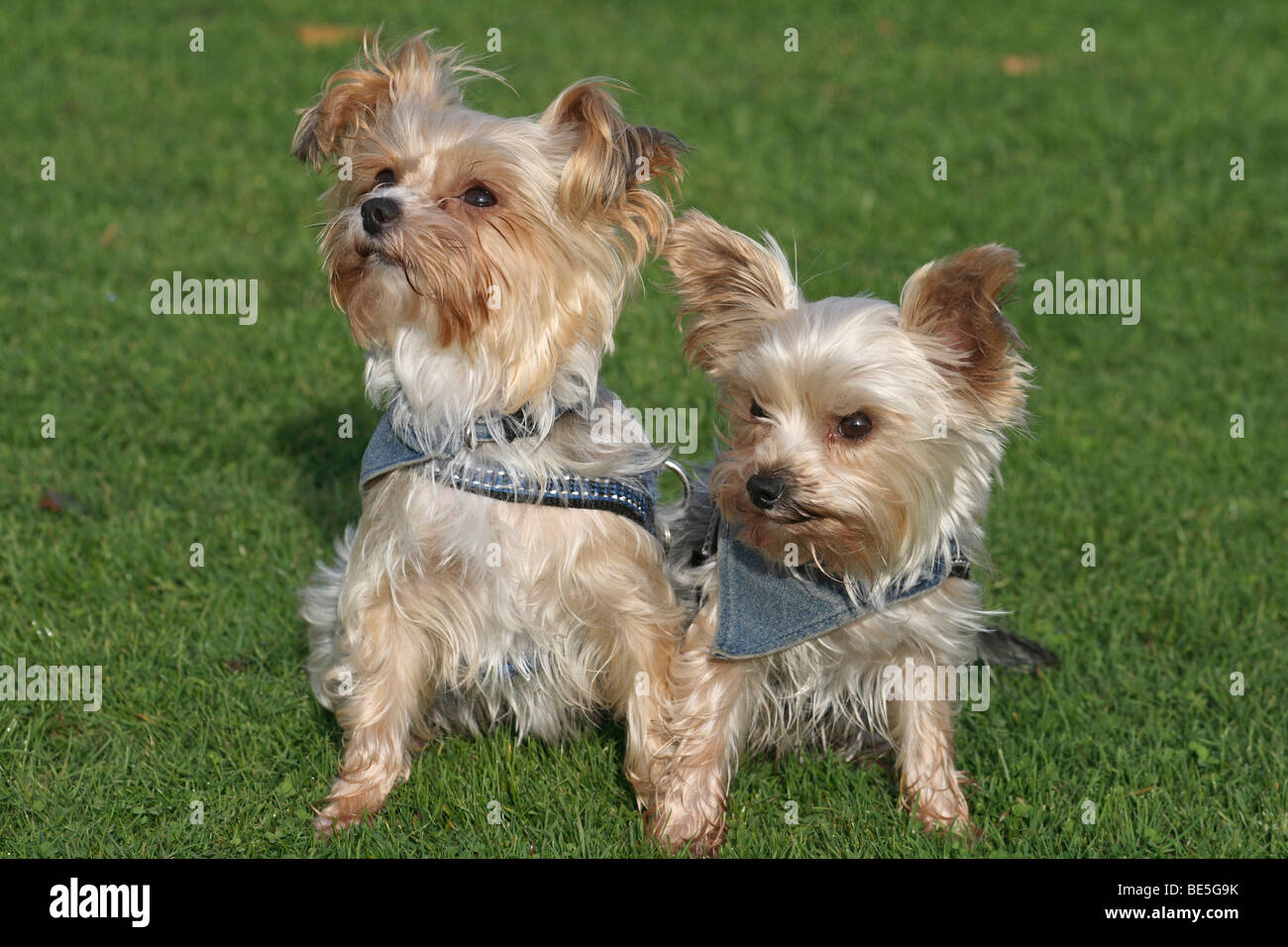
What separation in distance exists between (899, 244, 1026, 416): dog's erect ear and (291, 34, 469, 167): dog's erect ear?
5.85 feet

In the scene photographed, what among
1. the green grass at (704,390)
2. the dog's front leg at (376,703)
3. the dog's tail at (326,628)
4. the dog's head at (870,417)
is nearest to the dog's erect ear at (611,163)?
the dog's head at (870,417)

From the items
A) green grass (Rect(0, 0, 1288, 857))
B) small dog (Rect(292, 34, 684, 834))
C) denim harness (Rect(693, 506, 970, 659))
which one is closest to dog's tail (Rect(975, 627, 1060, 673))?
green grass (Rect(0, 0, 1288, 857))

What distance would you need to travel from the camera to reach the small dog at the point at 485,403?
4.50 metres

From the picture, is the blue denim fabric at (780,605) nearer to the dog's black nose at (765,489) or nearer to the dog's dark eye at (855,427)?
the dog's black nose at (765,489)

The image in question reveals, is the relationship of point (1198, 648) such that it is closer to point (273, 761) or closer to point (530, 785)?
point (530, 785)

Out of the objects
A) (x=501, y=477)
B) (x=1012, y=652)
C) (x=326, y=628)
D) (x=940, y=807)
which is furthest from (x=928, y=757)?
(x=326, y=628)

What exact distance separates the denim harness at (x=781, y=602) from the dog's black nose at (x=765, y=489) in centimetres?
38

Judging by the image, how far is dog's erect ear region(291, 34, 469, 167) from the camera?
482 cm

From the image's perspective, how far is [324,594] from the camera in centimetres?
Result: 546

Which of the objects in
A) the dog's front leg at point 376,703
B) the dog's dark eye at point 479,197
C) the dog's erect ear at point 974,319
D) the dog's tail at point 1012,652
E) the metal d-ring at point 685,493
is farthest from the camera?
the dog's tail at point 1012,652

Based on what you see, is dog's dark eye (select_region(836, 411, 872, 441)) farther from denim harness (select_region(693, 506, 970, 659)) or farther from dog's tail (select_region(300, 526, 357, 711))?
dog's tail (select_region(300, 526, 357, 711))

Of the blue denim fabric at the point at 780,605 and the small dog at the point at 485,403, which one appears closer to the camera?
the small dog at the point at 485,403

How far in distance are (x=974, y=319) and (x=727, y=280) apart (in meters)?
0.88

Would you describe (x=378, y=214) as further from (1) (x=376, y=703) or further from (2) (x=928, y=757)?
(2) (x=928, y=757)
